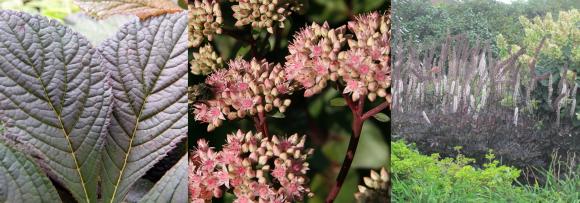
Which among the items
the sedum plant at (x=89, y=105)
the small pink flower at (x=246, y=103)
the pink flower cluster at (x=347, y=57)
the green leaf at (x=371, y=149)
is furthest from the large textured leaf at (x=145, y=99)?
the green leaf at (x=371, y=149)

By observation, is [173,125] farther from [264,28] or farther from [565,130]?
[565,130]

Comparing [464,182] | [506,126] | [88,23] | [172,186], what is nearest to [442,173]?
[464,182]

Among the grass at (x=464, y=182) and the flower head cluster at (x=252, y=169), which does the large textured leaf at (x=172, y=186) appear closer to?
the flower head cluster at (x=252, y=169)

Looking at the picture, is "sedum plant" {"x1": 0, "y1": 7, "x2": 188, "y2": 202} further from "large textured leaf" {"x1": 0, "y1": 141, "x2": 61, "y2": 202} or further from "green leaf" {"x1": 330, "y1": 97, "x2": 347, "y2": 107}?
"green leaf" {"x1": 330, "y1": 97, "x2": 347, "y2": 107}

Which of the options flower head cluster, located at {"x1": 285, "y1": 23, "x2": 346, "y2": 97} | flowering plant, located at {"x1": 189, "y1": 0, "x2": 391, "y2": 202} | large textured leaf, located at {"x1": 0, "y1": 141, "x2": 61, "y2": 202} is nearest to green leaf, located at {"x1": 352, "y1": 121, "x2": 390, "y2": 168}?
flowering plant, located at {"x1": 189, "y1": 0, "x2": 391, "y2": 202}

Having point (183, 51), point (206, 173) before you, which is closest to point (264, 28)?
point (183, 51)

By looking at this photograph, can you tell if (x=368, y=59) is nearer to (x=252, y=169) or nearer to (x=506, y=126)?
(x=252, y=169)
